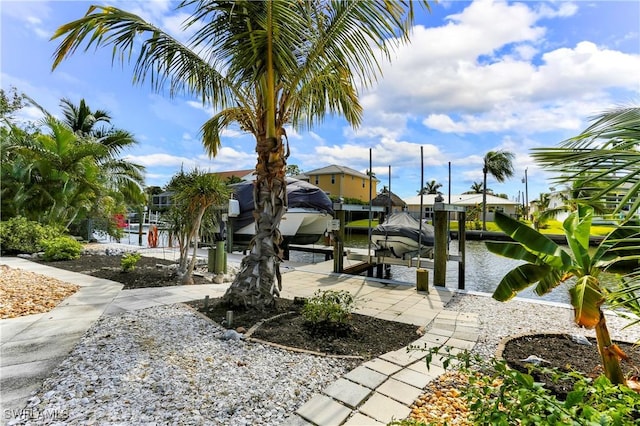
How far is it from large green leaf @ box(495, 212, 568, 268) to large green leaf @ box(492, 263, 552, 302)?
13cm

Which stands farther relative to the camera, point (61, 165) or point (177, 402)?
point (61, 165)

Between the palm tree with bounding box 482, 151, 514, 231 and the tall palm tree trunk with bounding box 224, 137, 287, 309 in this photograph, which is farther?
the palm tree with bounding box 482, 151, 514, 231

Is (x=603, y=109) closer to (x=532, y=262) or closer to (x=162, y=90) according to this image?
(x=532, y=262)

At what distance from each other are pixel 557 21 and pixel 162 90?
587 centimetres

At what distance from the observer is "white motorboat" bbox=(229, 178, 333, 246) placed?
12.2 m

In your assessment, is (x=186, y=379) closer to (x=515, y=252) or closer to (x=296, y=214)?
(x=515, y=252)

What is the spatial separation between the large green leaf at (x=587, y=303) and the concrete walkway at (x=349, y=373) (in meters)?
1.28

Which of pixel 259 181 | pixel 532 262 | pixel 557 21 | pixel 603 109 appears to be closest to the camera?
pixel 603 109

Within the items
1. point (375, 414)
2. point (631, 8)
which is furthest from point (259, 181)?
point (631, 8)

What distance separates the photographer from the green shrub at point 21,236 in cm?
969

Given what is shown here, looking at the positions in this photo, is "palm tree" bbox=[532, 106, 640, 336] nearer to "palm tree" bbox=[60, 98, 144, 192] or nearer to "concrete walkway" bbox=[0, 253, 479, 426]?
"concrete walkway" bbox=[0, 253, 479, 426]

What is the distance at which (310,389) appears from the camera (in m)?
2.66

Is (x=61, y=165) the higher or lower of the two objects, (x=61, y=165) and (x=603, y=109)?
the higher

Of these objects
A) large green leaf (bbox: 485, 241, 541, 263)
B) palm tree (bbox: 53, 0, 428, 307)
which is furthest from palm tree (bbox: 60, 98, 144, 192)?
large green leaf (bbox: 485, 241, 541, 263)
